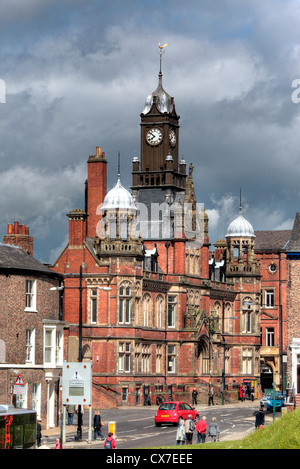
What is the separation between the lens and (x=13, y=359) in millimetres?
59438

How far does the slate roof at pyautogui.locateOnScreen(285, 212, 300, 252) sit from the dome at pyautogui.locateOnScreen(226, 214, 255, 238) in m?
25.7

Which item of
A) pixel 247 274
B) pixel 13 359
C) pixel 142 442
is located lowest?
pixel 142 442

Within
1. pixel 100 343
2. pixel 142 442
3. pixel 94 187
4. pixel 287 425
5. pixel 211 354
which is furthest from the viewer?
pixel 211 354

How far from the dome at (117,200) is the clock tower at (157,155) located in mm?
13198

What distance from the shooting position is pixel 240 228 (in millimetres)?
110812

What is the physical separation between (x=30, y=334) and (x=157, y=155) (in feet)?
152

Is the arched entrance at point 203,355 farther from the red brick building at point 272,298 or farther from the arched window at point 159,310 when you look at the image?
the red brick building at point 272,298

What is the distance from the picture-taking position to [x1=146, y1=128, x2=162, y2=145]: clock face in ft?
345

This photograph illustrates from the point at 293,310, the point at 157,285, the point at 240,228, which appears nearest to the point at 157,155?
the point at 240,228

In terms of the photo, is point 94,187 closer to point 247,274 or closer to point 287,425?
point 247,274

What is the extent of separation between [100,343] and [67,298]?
459 cm

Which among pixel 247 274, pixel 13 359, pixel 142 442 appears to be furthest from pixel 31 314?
pixel 247 274

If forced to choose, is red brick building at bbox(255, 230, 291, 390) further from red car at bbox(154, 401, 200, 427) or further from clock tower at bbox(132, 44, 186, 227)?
red car at bbox(154, 401, 200, 427)

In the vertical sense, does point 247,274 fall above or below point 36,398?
above
